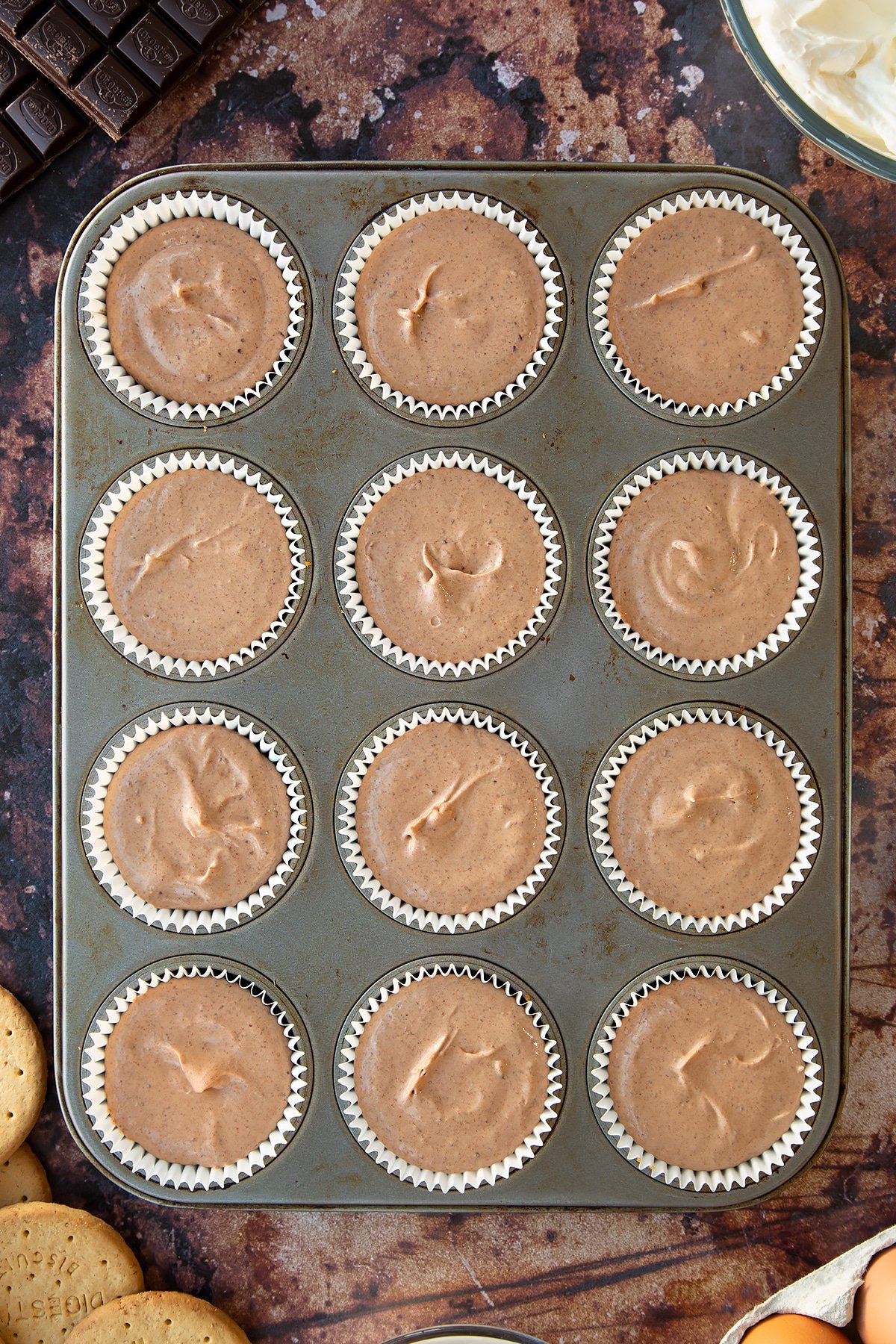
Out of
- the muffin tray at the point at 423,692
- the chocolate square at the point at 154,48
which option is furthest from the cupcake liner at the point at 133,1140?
the chocolate square at the point at 154,48

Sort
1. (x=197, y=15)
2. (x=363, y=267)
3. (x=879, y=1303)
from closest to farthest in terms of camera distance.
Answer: (x=879, y=1303), (x=363, y=267), (x=197, y=15)

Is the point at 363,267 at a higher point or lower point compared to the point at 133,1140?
higher

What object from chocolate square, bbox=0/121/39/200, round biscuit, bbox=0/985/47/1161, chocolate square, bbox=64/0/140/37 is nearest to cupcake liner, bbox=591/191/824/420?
chocolate square, bbox=64/0/140/37

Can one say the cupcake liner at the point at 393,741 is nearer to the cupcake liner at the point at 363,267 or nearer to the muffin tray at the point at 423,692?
the muffin tray at the point at 423,692

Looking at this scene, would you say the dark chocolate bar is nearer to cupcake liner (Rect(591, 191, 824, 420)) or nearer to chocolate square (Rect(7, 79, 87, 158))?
chocolate square (Rect(7, 79, 87, 158))

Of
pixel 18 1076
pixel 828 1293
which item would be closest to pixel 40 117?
pixel 18 1076

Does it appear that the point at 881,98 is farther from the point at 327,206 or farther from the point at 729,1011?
the point at 729,1011

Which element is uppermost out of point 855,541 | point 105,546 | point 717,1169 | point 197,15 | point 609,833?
point 197,15

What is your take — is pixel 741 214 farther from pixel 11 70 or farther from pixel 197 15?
pixel 11 70
